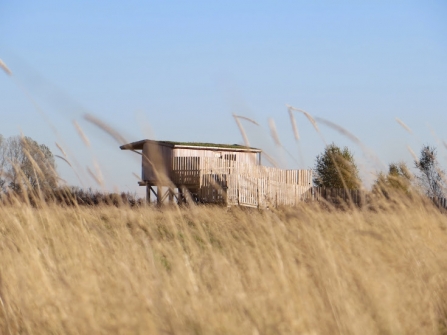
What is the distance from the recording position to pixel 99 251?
357 cm

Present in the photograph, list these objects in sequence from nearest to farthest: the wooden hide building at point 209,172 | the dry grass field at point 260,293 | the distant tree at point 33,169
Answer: the dry grass field at point 260,293 < the distant tree at point 33,169 < the wooden hide building at point 209,172

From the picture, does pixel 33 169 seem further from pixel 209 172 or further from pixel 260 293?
pixel 209 172

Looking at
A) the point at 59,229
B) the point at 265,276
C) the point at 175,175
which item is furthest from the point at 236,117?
the point at 175,175

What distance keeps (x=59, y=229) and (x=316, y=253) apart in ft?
8.14

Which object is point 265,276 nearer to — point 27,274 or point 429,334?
point 429,334

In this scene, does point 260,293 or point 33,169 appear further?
point 33,169

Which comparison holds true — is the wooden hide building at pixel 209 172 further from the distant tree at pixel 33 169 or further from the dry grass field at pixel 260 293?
the dry grass field at pixel 260 293

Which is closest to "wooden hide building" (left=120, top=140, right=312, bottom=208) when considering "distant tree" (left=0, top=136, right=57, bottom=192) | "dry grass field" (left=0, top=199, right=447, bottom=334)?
"distant tree" (left=0, top=136, right=57, bottom=192)

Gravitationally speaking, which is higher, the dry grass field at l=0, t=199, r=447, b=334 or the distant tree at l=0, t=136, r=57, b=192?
the distant tree at l=0, t=136, r=57, b=192

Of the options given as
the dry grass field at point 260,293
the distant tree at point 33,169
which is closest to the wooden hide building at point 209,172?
the distant tree at point 33,169

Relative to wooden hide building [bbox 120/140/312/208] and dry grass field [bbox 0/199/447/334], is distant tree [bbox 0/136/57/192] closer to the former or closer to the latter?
dry grass field [bbox 0/199/447/334]

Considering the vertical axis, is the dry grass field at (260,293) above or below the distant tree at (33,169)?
below

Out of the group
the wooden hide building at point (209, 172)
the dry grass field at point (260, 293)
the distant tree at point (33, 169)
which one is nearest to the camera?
the dry grass field at point (260, 293)

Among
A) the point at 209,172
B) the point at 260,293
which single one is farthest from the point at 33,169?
the point at 209,172
